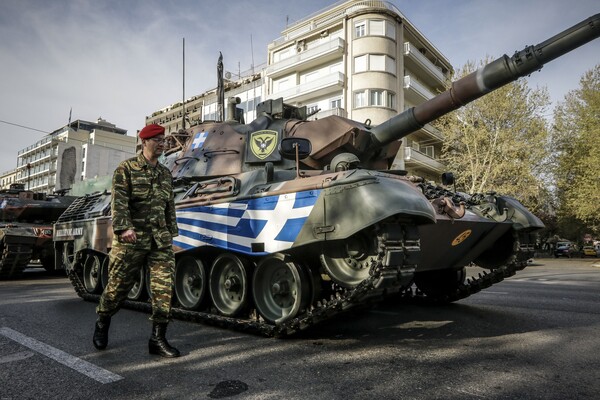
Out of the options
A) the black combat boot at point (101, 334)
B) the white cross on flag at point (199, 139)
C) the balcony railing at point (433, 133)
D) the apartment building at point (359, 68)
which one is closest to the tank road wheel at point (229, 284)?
the black combat boot at point (101, 334)

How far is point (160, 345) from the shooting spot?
13.4 ft

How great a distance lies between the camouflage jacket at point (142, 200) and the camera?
416 centimetres

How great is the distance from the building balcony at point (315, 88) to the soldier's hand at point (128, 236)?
2381 centimetres

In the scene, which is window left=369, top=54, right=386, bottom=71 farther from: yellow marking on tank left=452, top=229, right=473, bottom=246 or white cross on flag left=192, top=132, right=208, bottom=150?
yellow marking on tank left=452, top=229, right=473, bottom=246

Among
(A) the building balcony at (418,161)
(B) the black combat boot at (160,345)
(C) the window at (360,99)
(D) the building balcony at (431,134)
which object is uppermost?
(C) the window at (360,99)

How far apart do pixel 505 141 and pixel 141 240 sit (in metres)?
24.3

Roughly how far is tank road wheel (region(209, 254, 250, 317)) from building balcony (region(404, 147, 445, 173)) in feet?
71.6

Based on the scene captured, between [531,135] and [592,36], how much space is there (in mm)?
22394

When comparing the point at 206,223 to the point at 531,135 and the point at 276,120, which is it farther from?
the point at 531,135

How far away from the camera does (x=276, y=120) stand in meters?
7.01

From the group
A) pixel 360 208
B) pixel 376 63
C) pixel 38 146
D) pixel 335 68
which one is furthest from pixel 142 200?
pixel 38 146

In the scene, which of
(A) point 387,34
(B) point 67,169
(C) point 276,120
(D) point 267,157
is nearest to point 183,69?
(C) point 276,120

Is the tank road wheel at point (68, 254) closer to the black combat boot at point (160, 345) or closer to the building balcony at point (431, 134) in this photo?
the black combat boot at point (160, 345)

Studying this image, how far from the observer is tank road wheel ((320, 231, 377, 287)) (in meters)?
4.30
